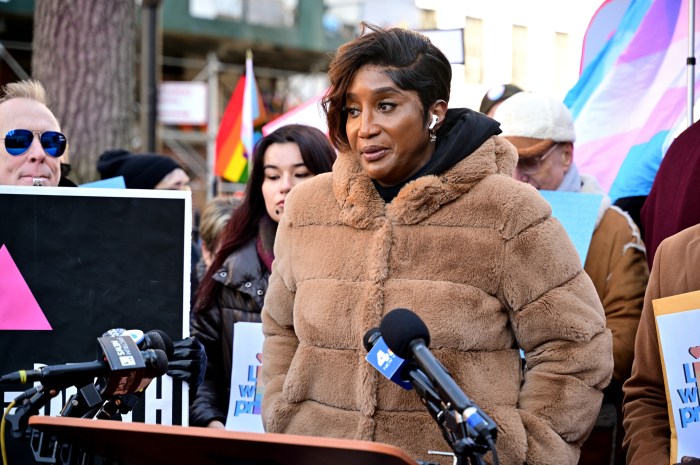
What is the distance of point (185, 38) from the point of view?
2423 centimetres

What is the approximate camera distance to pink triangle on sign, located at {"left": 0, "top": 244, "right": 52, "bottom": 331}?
11.9 feet

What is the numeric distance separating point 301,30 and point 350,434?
23560mm

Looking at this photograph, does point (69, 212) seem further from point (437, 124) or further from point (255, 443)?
point (255, 443)

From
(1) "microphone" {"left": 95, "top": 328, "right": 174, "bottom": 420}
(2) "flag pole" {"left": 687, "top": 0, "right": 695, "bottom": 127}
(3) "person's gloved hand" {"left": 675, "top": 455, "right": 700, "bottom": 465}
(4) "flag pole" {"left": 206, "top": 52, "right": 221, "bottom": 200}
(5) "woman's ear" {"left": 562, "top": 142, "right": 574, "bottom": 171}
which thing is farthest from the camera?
(4) "flag pole" {"left": 206, "top": 52, "right": 221, "bottom": 200}

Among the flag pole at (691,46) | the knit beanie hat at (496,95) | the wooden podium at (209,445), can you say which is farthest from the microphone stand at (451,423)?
the knit beanie hat at (496,95)

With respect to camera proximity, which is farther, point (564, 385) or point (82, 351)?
point (82, 351)

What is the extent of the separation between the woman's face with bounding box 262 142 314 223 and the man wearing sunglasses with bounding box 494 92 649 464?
3.48ft

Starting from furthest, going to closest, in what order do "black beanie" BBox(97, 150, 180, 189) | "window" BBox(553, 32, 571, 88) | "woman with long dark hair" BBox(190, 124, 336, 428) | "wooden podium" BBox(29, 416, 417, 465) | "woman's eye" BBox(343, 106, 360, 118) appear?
"window" BBox(553, 32, 571, 88)
"black beanie" BBox(97, 150, 180, 189)
"woman with long dark hair" BBox(190, 124, 336, 428)
"woman's eye" BBox(343, 106, 360, 118)
"wooden podium" BBox(29, 416, 417, 465)

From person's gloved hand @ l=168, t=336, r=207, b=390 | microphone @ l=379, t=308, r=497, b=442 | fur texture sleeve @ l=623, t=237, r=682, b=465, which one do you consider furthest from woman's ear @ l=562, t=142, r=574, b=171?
microphone @ l=379, t=308, r=497, b=442

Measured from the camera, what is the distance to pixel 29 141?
4.36 m

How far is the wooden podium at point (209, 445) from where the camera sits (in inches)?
79.9

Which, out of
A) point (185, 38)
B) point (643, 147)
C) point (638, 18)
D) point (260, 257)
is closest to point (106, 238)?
point (260, 257)

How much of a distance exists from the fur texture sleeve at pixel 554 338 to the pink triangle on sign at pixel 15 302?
5.80 feet

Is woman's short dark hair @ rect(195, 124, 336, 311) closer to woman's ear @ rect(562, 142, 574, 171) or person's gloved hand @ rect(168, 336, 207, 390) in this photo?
woman's ear @ rect(562, 142, 574, 171)
